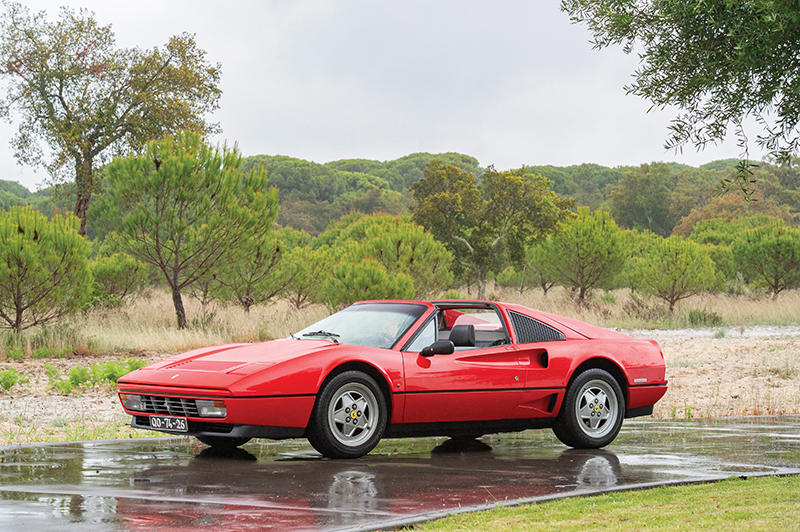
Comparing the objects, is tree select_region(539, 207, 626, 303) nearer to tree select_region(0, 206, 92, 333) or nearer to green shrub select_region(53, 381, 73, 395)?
tree select_region(0, 206, 92, 333)

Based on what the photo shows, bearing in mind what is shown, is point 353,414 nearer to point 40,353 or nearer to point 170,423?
point 170,423

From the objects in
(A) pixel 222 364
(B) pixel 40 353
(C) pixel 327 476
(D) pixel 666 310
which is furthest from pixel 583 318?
(C) pixel 327 476

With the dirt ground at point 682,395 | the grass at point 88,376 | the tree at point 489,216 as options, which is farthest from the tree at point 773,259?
the grass at point 88,376

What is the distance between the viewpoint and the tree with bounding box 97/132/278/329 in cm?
2512

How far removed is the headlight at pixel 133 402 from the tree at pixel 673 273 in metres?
31.3

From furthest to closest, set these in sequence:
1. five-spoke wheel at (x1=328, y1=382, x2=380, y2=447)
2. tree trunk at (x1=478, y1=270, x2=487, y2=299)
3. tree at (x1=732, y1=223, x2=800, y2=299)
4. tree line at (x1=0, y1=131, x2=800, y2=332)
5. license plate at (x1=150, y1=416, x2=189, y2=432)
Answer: tree at (x1=732, y1=223, x2=800, y2=299) → tree trunk at (x1=478, y1=270, x2=487, y2=299) → tree line at (x1=0, y1=131, x2=800, y2=332) → five-spoke wheel at (x1=328, y1=382, x2=380, y2=447) → license plate at (x1=150, y1=416, x2=189, y2=432)

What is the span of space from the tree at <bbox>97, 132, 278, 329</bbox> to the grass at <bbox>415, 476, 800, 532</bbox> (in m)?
19.7

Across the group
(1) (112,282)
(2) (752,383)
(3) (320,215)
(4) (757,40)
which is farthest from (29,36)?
(3) (320,215)

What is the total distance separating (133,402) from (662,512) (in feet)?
15.3

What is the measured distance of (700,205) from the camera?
95500 mm

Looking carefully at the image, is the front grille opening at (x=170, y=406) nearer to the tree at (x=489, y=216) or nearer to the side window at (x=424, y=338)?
the side window at (x=424, y=338)

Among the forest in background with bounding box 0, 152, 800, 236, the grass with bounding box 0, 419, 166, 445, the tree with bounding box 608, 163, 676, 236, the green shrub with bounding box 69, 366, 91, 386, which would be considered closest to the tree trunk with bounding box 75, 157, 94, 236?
the green shrub with bounding box 69, 366, 91, 386

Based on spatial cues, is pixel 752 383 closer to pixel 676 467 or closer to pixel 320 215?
pixel 676 467

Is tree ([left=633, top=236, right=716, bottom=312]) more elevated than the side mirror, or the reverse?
tree ([left=633, top=236, right=716, bottom=312])
